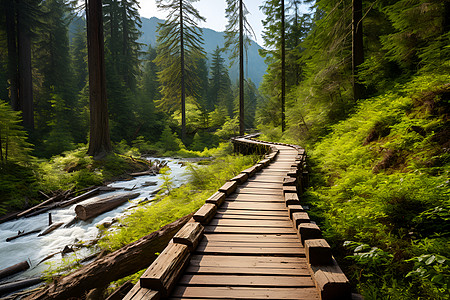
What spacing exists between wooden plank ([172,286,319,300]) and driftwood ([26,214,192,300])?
225 cm

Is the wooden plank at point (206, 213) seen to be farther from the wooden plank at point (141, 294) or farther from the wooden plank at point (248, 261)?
the wooden plank at point (141, 294)

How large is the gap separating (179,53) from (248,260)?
26478 mm

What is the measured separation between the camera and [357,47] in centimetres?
989

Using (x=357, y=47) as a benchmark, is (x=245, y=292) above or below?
below

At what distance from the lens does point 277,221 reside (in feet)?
12.9

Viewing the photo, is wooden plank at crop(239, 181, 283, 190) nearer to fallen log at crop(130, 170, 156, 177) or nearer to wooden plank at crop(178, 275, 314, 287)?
wooden plank at crop(178, 275, 314, 287)

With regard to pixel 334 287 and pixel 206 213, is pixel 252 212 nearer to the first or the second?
pixel 206 213

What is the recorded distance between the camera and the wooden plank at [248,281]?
2.33 meters

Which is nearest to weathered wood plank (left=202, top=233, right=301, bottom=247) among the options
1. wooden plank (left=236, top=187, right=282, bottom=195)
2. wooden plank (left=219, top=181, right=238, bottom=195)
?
wooden plank (left=219, top=181, right=238, bottom=195)

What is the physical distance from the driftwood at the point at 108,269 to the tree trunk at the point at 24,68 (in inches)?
802

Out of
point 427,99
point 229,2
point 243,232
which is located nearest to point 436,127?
point 427,99

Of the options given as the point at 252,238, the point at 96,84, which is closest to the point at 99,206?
the point at 252,238

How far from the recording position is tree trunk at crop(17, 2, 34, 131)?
18109 millimetres

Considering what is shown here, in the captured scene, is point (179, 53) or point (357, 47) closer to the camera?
point (357, 47)
